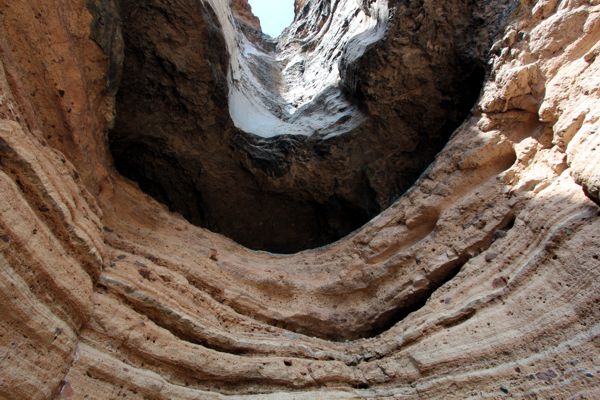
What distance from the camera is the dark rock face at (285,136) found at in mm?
5762

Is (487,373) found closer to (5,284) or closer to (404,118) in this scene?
(5,284)

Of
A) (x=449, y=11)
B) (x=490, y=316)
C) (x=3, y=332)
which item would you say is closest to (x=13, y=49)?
(x=3, y=332)

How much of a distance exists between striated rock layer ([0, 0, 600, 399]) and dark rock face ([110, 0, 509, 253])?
0.04 meters

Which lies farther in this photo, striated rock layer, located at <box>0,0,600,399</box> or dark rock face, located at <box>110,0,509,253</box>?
dark rock face, located at <box>110,0,509,253</box>

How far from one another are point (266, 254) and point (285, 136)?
2161mm

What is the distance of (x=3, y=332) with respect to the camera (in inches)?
95.2

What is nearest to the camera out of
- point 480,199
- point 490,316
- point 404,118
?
point 490,316

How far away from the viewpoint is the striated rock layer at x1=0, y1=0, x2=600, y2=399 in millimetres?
2900

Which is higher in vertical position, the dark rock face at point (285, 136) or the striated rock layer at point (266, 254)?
the dark rock face at point (285, 136)

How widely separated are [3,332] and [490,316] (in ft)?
10.9

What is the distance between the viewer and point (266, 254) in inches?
228

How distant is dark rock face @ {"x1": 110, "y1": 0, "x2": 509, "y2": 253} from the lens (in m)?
5.76

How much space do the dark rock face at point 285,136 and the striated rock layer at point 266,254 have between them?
0.04m

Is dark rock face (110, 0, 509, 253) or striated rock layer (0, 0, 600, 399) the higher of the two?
dark rock face (110, 0, 509, 253)
